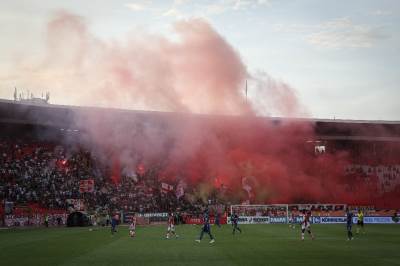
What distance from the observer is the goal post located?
5719 centimetres

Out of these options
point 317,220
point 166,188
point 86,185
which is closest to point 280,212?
point 317,220

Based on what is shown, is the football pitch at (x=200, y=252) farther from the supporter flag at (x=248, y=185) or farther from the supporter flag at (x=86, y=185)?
the supporter flag at (x=248, y=185)

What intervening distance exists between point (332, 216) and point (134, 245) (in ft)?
108

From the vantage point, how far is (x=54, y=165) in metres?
58.2

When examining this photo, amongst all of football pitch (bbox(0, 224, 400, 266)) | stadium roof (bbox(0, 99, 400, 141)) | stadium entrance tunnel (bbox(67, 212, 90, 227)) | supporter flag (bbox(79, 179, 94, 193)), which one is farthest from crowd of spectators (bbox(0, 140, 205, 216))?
football pitch (bbox(0, 224, 400, 266))

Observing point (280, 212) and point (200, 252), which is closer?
point (200, 252)

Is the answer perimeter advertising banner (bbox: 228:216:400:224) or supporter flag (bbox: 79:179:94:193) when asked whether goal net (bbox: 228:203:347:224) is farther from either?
supporter flag (bbox: 79:179:94:193)

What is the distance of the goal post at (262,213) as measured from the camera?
57.2 meters

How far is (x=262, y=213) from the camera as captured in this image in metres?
58.1

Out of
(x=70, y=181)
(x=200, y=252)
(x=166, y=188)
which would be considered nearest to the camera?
(x=200, y=252)

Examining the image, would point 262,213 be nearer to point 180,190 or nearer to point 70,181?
point 180,190

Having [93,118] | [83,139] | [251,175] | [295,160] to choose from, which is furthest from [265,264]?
[295,160]

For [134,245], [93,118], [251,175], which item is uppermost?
[93,118]

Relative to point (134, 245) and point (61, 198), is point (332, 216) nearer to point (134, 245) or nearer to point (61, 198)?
point (61, 198)
